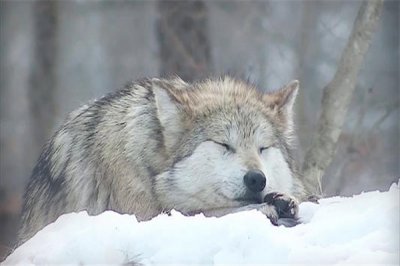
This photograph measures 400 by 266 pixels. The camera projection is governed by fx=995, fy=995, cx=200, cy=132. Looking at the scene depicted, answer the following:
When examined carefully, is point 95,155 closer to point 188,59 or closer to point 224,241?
point 224,241

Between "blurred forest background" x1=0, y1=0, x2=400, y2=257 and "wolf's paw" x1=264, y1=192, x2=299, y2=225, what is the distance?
422cm

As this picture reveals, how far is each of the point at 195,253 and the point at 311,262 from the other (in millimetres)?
483

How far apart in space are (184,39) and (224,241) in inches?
314

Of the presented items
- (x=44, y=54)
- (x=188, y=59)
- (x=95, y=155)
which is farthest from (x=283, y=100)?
(x=44, y=54)

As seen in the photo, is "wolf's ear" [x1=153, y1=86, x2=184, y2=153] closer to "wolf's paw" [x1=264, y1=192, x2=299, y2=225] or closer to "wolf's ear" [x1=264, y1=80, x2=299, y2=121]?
"wolf's ear" [x1=264, y1=80, x2=299, y2=121]

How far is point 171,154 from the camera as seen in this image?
6.00m

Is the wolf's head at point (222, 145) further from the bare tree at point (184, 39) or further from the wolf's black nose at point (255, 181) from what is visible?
the bare tree at point (184, 39)

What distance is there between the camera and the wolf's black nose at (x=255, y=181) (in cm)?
563

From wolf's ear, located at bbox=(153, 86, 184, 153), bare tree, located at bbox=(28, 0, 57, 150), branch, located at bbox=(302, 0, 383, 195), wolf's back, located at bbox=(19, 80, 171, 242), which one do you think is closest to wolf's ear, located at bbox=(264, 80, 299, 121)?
wolf's ear, located at bbox=(153, 86, 184, 153)

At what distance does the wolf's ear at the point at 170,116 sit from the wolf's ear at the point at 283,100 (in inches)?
24.8

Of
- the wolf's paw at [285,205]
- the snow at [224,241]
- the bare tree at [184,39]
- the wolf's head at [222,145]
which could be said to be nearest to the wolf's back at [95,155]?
the wolf's head at [222,145]

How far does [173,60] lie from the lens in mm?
11859

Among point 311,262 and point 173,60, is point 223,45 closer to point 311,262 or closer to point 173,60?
point 173,60

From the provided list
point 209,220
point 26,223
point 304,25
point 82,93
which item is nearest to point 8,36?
point 82,93
